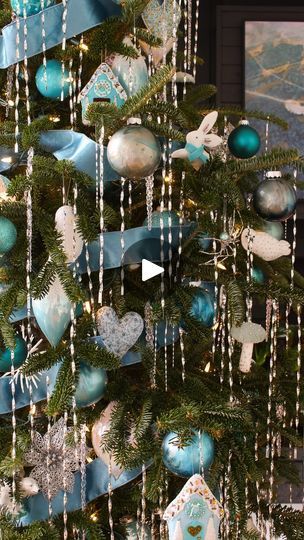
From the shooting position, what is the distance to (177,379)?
1.60 metres

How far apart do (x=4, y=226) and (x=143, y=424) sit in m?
0.40

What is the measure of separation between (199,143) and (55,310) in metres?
0.39

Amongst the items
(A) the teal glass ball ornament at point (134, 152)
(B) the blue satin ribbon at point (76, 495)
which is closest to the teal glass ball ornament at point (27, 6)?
(A) the teal glass ball ornament at point (134, 152)

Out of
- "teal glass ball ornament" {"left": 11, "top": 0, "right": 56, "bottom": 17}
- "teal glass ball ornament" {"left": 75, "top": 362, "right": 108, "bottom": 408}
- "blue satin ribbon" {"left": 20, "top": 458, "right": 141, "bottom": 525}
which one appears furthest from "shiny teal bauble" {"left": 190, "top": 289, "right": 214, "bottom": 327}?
"teal glass ball ornament" {"left": 11, "top": 0, "right": 56, "bottom": 17}

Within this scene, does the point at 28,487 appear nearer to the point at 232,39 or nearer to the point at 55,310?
the point at 55,310

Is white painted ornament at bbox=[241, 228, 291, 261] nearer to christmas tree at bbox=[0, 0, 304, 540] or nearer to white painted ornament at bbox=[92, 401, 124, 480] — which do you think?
christmas tree at bbox=[0, 0, 304, 540]

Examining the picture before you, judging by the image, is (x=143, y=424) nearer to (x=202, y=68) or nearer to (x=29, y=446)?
(x=29, y=446)

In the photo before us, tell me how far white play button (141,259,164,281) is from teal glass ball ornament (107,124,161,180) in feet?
0.59

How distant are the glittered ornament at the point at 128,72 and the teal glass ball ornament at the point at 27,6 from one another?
6.4 inches

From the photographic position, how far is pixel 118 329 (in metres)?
1.47

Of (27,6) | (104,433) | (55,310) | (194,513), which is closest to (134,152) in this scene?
(55,310)

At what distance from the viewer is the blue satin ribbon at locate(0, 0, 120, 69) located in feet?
4.94

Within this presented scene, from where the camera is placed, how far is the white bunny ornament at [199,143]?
1506mm

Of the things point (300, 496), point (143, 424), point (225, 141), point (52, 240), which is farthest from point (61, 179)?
point (300, 496)
